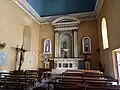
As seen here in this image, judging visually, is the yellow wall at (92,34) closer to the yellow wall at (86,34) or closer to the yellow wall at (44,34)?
the yellow wall at (86,34)

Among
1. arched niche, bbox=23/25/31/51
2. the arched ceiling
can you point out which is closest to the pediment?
the arched ceiling

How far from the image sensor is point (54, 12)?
1162 cm

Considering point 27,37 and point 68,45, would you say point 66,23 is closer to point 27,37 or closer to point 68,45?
point 68,45

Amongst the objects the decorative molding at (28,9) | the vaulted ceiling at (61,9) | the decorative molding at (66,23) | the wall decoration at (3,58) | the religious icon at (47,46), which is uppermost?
the vaulted ceiling at (61,9)

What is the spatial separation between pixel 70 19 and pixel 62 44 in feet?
6.95

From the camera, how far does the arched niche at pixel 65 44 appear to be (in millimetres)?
10781

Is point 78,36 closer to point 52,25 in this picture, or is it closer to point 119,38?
point 52,25

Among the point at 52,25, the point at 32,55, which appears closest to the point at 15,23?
the point at 32,55

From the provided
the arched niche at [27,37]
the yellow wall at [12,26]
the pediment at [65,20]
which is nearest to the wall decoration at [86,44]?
the pediment at [65,20]

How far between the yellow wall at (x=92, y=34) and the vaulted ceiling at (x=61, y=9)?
0.59m

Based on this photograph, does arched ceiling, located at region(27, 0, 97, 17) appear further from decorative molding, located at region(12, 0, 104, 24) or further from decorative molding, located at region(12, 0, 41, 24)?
decorative molding, located at region(12, 0, 41, 24)

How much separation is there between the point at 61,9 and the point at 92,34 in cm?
338

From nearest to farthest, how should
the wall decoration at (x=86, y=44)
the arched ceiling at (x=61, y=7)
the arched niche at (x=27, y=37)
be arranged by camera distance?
the arched niche at (x=27, y=37) → the wall decoration at (x=86, y=44) → the arched ceiling at (x=61, y=7)

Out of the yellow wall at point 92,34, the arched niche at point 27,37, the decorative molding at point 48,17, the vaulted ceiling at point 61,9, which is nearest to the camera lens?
the decorative molding at point 48,17
